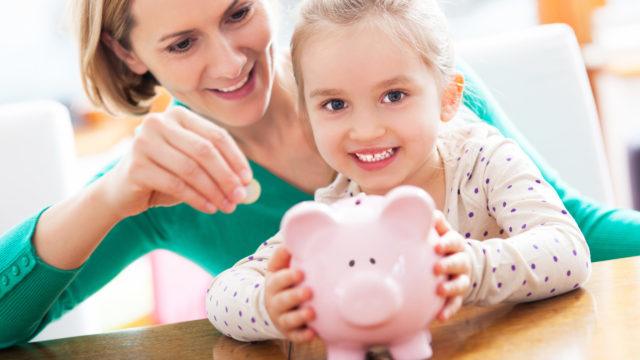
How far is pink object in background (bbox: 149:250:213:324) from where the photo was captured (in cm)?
275

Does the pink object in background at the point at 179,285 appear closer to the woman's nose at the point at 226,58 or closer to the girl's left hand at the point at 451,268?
the woman's nose at the point at 226,58

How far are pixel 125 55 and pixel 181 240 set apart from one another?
35cm

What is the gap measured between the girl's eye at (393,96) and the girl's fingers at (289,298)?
34 centimetres

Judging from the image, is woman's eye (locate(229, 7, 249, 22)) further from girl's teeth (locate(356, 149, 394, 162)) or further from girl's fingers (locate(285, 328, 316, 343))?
girl's fingers (locate(285, 328, 316, 343))

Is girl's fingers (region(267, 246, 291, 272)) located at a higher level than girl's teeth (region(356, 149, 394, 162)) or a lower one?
higher

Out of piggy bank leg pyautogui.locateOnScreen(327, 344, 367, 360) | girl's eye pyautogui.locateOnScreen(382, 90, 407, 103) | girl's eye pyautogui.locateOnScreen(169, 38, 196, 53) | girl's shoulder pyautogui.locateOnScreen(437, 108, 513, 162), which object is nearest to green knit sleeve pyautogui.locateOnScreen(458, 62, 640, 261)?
girl's shoulder pyautogui.locateOnScreen(437, 108, 513, 162)

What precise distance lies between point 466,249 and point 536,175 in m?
0.25

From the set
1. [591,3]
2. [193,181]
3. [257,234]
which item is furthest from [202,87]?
[591,3]

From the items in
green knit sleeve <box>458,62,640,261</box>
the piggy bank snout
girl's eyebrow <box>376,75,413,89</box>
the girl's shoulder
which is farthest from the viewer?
green knit sleeve <box>458,62,640,261</box>

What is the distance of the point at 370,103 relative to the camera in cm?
97

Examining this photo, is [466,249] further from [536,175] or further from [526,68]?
[526,68]

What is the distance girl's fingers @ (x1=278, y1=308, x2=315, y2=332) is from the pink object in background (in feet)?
6.73

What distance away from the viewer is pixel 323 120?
1.03 meters

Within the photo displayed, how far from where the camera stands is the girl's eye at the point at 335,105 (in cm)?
101
